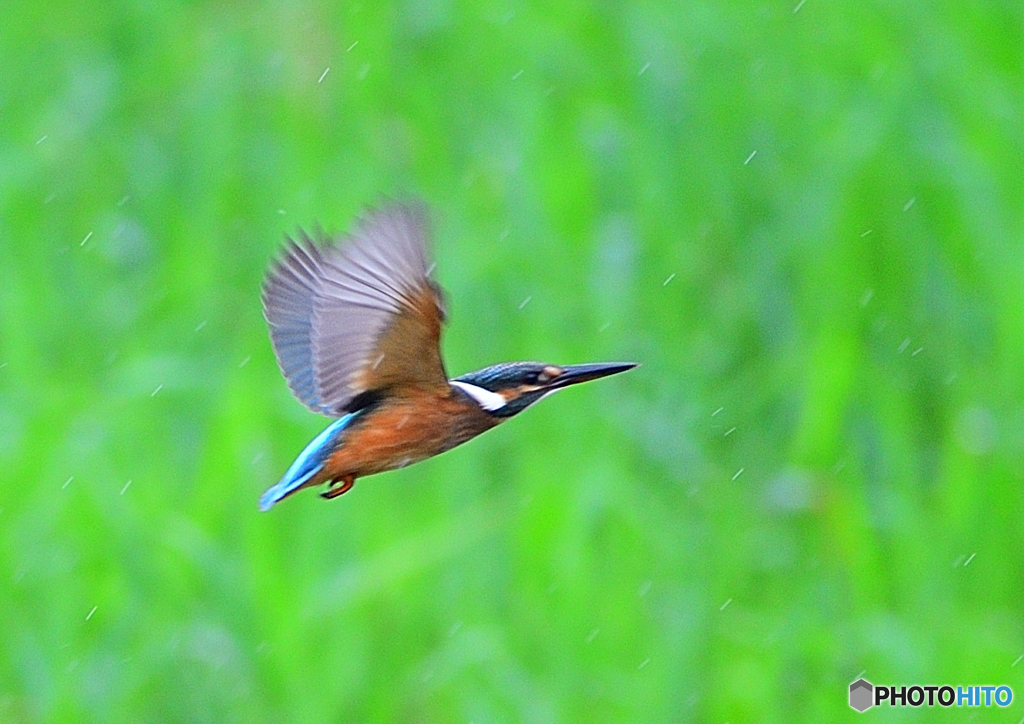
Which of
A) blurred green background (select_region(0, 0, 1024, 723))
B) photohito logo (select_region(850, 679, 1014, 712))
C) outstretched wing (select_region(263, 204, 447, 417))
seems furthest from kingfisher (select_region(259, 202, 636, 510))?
photohito logo (select_region(850, 679, 1014, 712))

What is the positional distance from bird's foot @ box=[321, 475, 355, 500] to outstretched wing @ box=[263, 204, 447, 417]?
77 millimetres

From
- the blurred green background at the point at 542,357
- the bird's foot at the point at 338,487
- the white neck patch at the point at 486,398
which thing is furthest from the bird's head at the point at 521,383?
the blurred green background at the point at 542,357

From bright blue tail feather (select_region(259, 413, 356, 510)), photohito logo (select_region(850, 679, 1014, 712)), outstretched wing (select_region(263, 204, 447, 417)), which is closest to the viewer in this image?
outstretched wing (select_region(263, 204, 447, 417))

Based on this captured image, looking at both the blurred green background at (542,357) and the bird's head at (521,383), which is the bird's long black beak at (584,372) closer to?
the bird's head at (521,383)

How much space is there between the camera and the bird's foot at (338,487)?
159cm

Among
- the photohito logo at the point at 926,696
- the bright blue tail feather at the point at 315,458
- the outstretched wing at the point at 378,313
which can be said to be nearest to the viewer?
the outstretched wing at the point at 378,313

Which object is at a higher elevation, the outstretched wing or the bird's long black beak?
the outstretched wing

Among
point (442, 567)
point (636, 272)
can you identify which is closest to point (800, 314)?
point (636, 272)

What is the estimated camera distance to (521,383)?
5.16 ft

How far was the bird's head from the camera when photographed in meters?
1.55

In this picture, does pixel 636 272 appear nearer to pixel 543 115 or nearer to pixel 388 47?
pixel 543 115

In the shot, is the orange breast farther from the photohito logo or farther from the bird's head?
the photohito logo

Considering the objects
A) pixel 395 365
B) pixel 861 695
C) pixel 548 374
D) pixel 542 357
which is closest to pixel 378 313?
pixel 395 365

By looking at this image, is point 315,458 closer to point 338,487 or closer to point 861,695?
point 338,487
